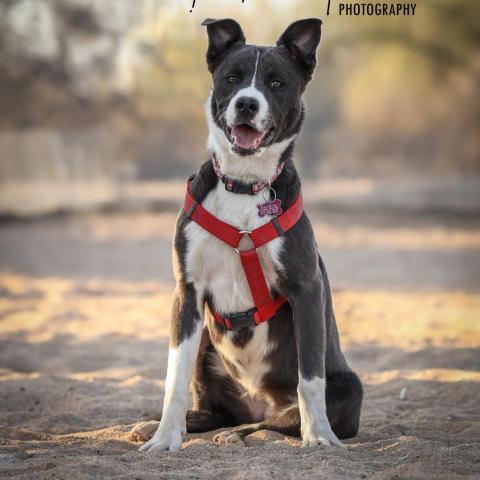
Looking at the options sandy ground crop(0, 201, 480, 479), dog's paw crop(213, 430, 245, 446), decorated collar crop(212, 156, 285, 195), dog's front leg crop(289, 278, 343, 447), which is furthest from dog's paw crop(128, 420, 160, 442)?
decorated collar crop(212, 156, 285, 195)

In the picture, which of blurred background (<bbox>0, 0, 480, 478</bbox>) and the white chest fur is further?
blurred background (<bbox>0, 0, 480, 478</bbox>)

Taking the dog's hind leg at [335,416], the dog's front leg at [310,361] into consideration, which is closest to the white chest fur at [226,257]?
the dog's front leg at [310,361]

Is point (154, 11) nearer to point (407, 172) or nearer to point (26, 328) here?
point (407, 172)

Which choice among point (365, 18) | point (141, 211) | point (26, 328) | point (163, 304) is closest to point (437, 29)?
point (365, 18)

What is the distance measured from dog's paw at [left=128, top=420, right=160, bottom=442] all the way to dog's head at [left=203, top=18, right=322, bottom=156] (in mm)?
1580

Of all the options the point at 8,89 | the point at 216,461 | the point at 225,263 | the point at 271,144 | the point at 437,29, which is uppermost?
the point at 437,29

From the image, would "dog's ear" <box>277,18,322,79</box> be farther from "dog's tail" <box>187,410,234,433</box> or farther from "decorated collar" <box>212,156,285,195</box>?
"dog's tail" <box>187,410,234,433</box>

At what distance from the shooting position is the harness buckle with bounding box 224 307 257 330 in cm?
422

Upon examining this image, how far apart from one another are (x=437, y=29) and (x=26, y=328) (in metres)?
13.8

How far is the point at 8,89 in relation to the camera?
17797 mm

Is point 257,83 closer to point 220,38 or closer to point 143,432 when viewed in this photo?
point 220,38

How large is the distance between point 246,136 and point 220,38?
649mm

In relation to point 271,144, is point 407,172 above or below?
above

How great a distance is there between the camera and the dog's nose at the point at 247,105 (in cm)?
396
